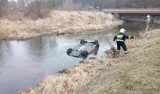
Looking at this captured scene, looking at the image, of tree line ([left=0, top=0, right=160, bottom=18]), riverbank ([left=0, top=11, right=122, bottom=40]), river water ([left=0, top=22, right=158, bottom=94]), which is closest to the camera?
river water ([left=0, top=22, right=158, bottom=94])

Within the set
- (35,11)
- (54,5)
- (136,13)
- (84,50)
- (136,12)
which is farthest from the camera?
(136,13)

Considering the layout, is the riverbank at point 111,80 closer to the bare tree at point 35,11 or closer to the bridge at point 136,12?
the bare tree at point 35,11

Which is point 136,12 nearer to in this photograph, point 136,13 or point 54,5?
point 136,13

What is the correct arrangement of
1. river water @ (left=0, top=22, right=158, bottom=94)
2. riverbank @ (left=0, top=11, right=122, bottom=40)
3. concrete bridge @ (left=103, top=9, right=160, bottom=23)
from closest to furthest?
river water @ (left=0, top=22, right=158, bottom=94)
riverbank @ (left=0, top=11, right=122, bottom=40)
concrete bridge @ (left=103, top=9, right=160, bottom=23)

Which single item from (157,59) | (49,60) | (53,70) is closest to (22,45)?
(49,60)

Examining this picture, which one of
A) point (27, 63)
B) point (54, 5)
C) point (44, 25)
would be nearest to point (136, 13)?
point (54, 5)

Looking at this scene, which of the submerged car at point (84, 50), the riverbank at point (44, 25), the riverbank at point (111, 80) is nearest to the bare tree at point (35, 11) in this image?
the riverbank at point (44, 25)

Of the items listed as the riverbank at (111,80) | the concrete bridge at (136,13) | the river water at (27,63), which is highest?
the riverbank at (111,80)

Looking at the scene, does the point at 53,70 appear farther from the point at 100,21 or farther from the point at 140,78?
the point at 100,21

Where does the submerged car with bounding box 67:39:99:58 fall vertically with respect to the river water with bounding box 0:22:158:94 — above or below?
above

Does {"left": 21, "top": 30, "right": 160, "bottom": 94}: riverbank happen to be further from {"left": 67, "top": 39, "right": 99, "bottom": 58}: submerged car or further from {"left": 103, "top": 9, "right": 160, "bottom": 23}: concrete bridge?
{"left": 103, "top": 9, "right": 160, "bottom": 23}: concrete bridge

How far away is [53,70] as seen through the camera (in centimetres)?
1382

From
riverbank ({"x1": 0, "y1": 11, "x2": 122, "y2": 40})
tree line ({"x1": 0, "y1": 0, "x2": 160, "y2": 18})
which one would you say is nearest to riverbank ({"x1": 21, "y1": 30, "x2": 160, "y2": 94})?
riverbank ({"x1": 0, "y1": 11, "x2": 122, "y2": 40})

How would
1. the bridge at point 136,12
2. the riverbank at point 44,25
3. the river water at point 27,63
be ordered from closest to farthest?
1. the river water at point 27,63
2. the riverbank at point 44,25
3. the bridge at point 136,12
